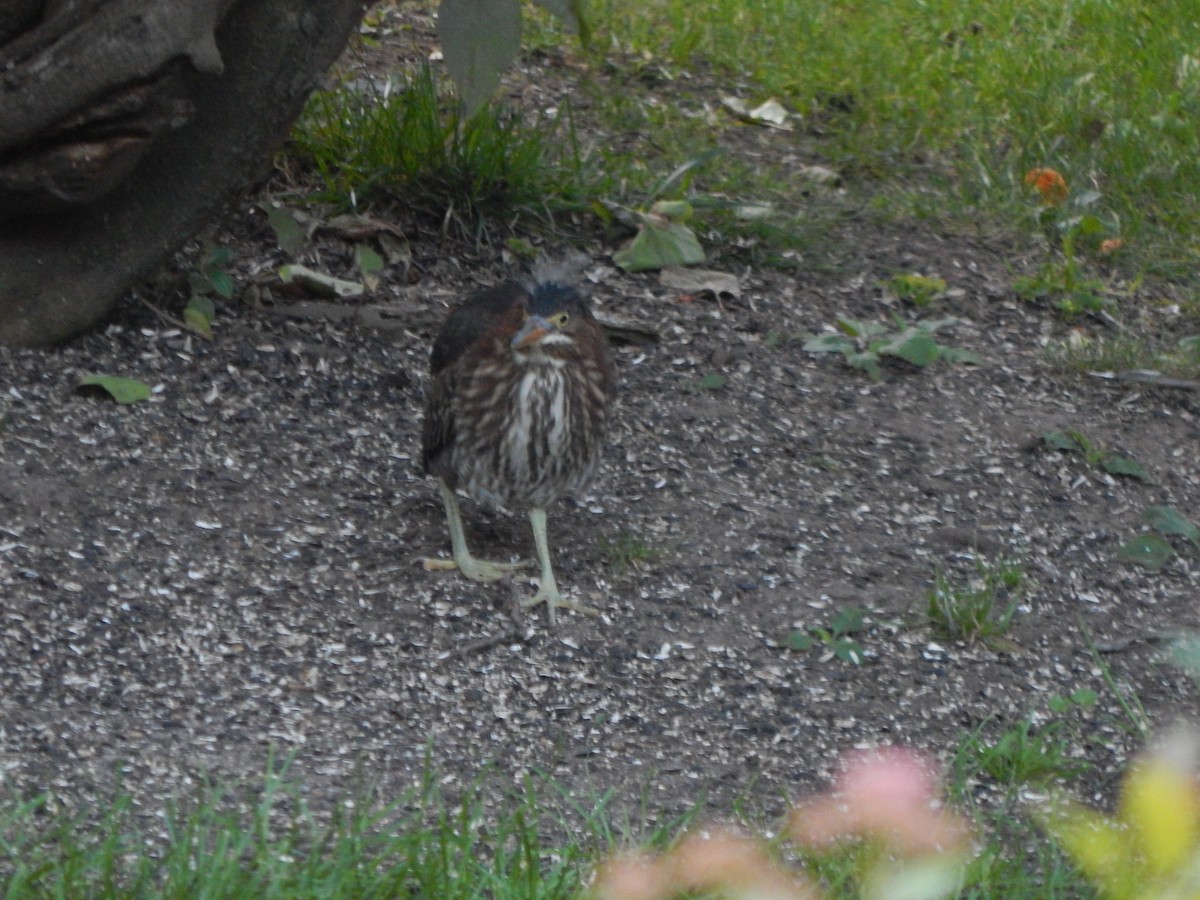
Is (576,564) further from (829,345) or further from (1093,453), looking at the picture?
(1093,453)

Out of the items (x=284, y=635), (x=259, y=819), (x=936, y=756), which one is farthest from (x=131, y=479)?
(x=936, y=756)

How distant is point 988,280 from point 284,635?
11.4 feet

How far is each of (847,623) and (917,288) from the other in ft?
7.24

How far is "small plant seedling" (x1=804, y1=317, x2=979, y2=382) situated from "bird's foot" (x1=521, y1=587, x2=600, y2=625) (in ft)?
5.81

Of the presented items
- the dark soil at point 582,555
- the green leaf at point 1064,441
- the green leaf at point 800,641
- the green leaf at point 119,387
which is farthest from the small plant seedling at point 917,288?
the green leaf at point 119,387

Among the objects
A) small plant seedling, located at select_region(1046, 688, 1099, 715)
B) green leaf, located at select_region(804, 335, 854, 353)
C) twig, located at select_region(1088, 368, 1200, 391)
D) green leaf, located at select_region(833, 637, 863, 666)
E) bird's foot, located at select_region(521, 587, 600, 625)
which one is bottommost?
small plant seedling, located at select_region(1046, 688, 1099, 715)

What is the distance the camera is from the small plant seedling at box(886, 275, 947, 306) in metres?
6.16

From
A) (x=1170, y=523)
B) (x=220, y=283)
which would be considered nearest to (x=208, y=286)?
(x=220, y=283)

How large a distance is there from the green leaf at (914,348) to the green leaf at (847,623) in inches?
62.3

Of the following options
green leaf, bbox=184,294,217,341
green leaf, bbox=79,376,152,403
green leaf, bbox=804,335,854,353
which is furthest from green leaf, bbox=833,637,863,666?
green leaf, bbox=184,294,217,341

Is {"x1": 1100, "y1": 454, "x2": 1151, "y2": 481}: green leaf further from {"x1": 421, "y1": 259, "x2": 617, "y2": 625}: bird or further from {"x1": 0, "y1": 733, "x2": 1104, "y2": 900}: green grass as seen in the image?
{"x1": 0, "y1": 733, "x2": 1104, "y2": 900}: green grass

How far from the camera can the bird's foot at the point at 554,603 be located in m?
4.33

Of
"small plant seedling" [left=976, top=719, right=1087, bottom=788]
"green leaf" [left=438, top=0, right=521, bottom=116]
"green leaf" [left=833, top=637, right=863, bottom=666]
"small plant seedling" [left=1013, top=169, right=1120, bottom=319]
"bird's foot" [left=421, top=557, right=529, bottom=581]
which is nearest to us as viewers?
"small plant seedling" [left=976, top=719, right=1087, bottom=788]

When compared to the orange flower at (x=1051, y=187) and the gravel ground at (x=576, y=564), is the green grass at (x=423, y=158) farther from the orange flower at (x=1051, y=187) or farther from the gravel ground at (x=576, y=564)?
the orange flower at (x=1051, y=187)
